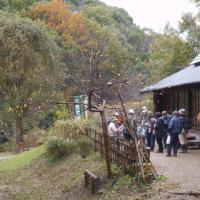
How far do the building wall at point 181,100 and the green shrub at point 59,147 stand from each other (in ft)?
24.1

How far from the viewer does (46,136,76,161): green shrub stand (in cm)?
2227

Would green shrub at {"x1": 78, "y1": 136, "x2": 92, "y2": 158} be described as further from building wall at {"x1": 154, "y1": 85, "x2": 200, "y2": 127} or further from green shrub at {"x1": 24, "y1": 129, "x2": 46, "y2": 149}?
green shrub at {"x1": 24, "y1": 129, "x2": 46, "y2": 149}

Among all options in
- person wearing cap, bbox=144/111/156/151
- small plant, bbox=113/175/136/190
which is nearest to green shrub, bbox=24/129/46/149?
person wearing cap, bbox=144/111/156/151

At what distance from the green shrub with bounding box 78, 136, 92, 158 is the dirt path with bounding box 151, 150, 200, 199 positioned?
9.55ft

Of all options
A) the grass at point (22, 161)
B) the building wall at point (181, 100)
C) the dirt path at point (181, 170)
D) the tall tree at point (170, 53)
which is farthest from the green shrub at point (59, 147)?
the tall tree at point (170, 53)

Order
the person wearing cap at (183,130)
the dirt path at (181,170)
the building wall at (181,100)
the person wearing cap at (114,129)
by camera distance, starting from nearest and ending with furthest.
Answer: the dirt path at (181,170) < the person wearing cap at (183,130) < the person wearing cap at (114,129) < the building wall at (181,100)

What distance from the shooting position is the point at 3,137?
4322cm

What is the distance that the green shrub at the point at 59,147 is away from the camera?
22266 mm

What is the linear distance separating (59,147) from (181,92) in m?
9.76

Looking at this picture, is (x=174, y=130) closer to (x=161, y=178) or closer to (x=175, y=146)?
(x=175, y=146)

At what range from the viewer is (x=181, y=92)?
29.3m

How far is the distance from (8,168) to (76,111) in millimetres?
6364

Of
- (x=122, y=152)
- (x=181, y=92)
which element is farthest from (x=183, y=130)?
(x=181, y=92)

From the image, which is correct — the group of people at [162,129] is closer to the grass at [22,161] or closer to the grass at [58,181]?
the grass at [58,181]
